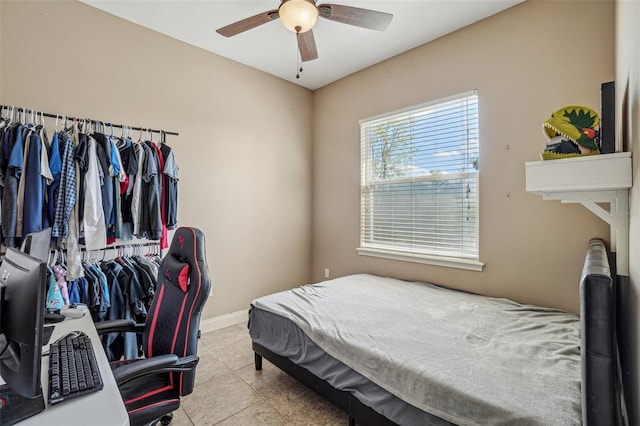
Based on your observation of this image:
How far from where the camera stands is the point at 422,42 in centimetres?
296

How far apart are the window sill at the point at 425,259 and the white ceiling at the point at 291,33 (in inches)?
84.2

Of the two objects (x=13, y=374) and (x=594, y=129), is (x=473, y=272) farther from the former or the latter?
(x=13, y=374)

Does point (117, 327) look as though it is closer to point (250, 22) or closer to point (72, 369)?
point (72, 369)

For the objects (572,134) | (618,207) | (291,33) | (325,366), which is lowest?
(325,366)

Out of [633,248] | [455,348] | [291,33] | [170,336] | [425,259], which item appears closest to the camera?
[633,248]

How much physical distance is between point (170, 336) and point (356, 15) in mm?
2245

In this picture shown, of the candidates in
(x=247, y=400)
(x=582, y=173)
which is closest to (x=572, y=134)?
(x=582, y=173)

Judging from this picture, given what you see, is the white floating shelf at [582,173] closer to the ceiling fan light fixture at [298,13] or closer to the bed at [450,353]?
the bed at [450,353]

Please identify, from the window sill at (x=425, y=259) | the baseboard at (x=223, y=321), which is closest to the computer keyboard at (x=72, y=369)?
the baseboard at (x=223, y=321)

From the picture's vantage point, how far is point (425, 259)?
296cm

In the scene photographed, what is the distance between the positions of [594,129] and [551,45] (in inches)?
53.5

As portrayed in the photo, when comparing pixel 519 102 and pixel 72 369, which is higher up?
pixel 519 102

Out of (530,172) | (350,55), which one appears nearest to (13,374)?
(530,172)

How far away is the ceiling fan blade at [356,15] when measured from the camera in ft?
6.34
